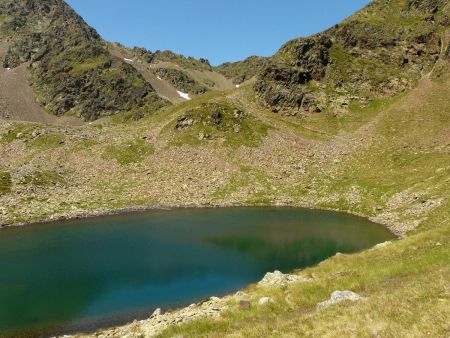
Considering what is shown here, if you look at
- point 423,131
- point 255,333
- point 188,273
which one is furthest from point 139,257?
point 423,131

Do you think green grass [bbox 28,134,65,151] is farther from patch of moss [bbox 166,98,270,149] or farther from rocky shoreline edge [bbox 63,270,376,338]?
rocky shoreline edge [bbox 63,270,376,338]

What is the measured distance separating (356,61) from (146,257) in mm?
113567

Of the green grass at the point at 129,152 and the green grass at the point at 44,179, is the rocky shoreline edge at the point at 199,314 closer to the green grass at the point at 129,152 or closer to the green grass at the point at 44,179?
the green grass at the point at 44,179

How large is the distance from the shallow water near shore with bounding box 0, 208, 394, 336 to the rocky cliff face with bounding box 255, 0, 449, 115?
6277 centimetres

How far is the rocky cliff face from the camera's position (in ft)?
416

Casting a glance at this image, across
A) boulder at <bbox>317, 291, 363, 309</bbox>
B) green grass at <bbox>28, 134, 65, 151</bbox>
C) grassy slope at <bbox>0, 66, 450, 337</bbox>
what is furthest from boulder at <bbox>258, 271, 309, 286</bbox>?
green grass at <bbox>28, 134, 65, 151</bbox>

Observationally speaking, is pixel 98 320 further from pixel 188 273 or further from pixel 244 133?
pixel 244 133

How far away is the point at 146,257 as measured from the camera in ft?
164

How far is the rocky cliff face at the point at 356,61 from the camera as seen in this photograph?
416 ft

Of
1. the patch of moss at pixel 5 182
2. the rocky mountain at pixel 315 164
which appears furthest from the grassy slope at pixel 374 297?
the patch of moss at pixel 5 182

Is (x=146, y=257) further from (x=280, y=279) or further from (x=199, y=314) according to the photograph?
(x=199, y=314)

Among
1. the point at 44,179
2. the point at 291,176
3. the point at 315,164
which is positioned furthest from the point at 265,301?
the point at 44,179

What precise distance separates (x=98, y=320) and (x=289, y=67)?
116 metres

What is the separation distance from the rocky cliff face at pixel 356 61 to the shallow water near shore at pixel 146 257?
206 feet
